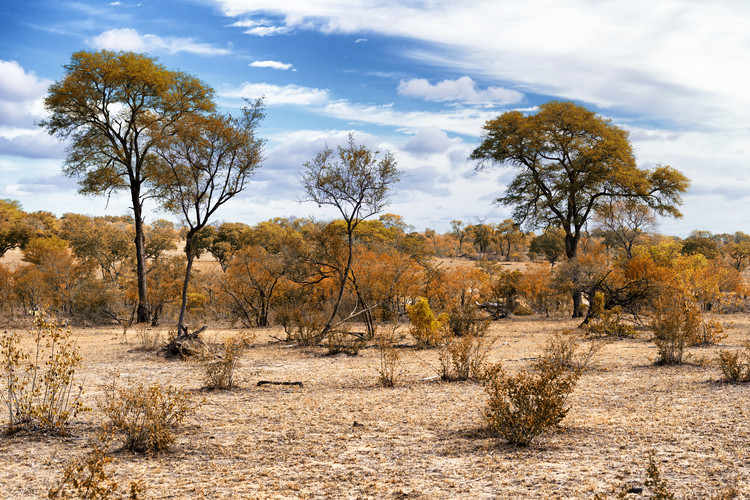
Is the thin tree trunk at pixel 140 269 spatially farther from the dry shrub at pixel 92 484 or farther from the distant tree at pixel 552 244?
the distant tree at pixel 552 244

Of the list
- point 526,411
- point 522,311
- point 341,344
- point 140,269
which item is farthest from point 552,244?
point 526,411

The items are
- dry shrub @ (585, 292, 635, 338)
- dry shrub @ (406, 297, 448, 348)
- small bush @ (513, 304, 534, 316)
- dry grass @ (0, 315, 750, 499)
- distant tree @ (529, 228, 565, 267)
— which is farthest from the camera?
distant tree @ (529, 228, 565, 267)

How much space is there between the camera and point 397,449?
18.9 ft

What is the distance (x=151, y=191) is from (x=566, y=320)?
1978cm

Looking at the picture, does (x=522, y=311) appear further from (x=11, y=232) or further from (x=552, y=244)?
(x=11, y=232)

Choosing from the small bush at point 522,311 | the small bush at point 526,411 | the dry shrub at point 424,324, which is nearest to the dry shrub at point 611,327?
the dry shrub at point 424,324

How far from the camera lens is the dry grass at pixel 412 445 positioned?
4.68 metres

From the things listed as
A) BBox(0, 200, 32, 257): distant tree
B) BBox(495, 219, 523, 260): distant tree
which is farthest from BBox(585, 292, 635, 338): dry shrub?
BBox(495, 219, 523, 260): distant tree

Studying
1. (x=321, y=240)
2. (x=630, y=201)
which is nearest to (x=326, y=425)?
(x=321, y=240)

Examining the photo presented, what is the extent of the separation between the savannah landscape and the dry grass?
36mm

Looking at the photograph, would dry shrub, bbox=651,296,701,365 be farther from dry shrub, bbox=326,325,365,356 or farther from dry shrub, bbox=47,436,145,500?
dry shrub, bbox=47,436,145,500

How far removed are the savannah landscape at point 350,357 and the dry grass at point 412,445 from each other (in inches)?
1.4

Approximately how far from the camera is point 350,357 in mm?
13242

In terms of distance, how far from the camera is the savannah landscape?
508 centimetres
